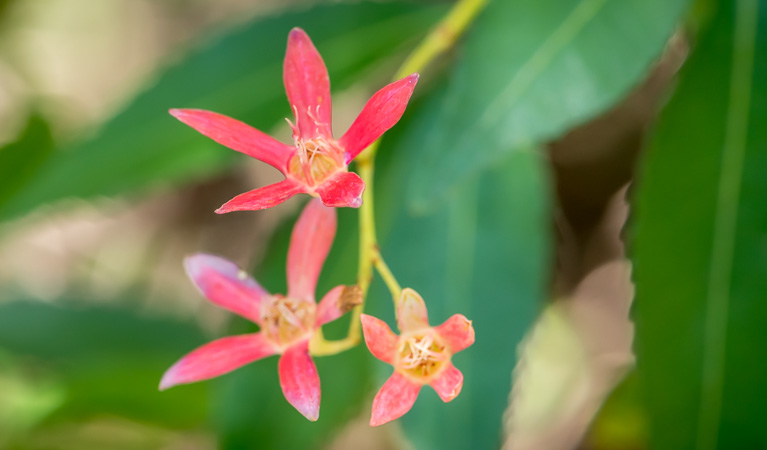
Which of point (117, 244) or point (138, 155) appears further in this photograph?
point (117, 244)

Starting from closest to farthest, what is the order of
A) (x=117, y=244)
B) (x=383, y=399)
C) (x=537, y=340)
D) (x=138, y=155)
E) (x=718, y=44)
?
(x=383, y=399) → (x=718, y=44) → (x=138, y=155) → (x=537, y=340) → (x=117, y=244)

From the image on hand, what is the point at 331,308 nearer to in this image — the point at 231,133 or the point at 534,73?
the point at 231,133

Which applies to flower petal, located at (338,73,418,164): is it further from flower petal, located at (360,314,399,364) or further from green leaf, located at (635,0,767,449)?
green leaf, located at (635,0,767,449)

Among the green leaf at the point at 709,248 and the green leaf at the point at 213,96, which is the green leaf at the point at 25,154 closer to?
the green leaf at the point at 213,96

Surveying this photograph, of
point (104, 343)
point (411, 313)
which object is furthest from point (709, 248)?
point (104, 343)

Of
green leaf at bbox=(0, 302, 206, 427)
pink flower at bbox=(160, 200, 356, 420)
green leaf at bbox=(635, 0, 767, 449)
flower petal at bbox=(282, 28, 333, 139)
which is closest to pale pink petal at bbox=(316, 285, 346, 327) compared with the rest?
pink flower at bbox=(160, 200, 356, 420)

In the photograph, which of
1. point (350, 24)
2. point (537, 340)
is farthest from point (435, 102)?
point (537, 340)

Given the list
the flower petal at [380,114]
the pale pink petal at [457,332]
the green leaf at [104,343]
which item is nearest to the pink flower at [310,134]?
the flower petal at [380,114]

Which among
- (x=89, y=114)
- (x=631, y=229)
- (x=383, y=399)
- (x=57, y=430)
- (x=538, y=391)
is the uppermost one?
(x=89, y=114)

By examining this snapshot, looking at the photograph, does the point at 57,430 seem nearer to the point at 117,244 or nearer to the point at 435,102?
the point at 117,244
